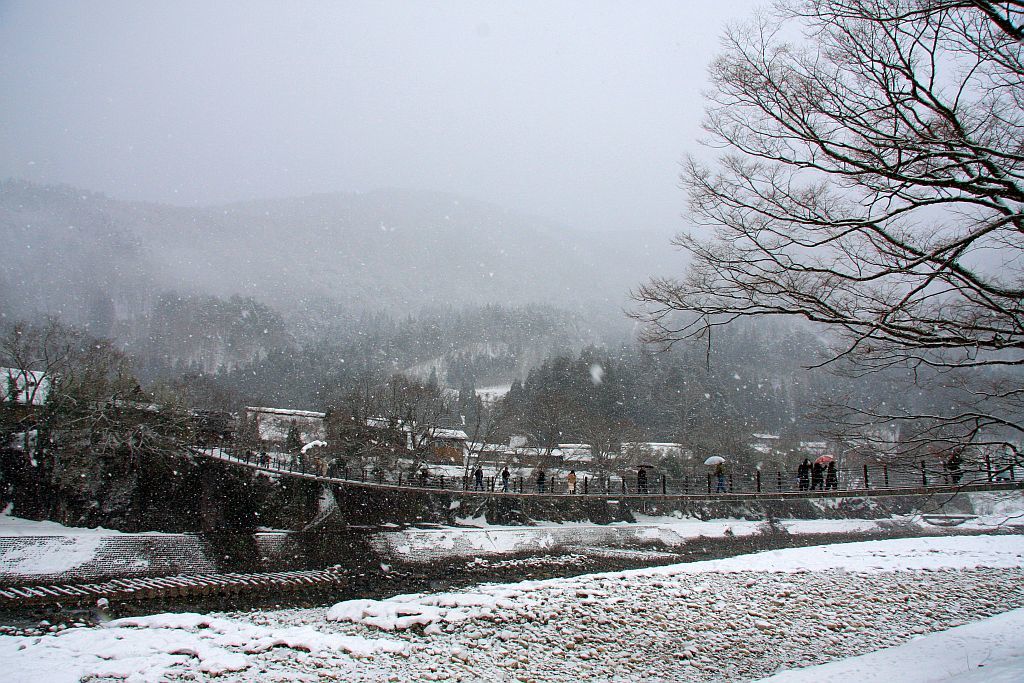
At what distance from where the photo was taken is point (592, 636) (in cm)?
1261

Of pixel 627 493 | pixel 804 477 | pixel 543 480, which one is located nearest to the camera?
pixel 804 477

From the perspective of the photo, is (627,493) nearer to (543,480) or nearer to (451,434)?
A: (543,480)

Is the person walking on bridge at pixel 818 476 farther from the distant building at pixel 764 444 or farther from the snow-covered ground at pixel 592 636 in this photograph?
the distant building at pixel 764 444

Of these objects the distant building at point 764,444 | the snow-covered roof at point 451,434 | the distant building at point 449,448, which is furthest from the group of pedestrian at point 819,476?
the snow-covered roof at point 451,434

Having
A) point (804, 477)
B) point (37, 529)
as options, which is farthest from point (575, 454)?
point (37, 529)

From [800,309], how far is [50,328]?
123 ft

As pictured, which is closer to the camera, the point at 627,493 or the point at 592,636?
the point at 592,636

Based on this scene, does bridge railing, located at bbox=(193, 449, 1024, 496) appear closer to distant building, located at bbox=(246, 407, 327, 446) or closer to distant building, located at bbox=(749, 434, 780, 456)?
distant building, located at bbox=(246, 407, 327, 446)

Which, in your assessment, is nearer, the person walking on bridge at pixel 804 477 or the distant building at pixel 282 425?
the person walking on bridge at pixel 804 477

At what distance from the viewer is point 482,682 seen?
10031mm

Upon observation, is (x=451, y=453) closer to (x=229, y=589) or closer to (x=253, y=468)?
(x=253, y=468)

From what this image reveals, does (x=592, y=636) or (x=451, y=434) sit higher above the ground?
(x=451, y=434)

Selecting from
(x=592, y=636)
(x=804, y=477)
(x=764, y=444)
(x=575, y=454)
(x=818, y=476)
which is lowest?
(x=592, y=636)

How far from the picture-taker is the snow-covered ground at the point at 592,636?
34.1ft
